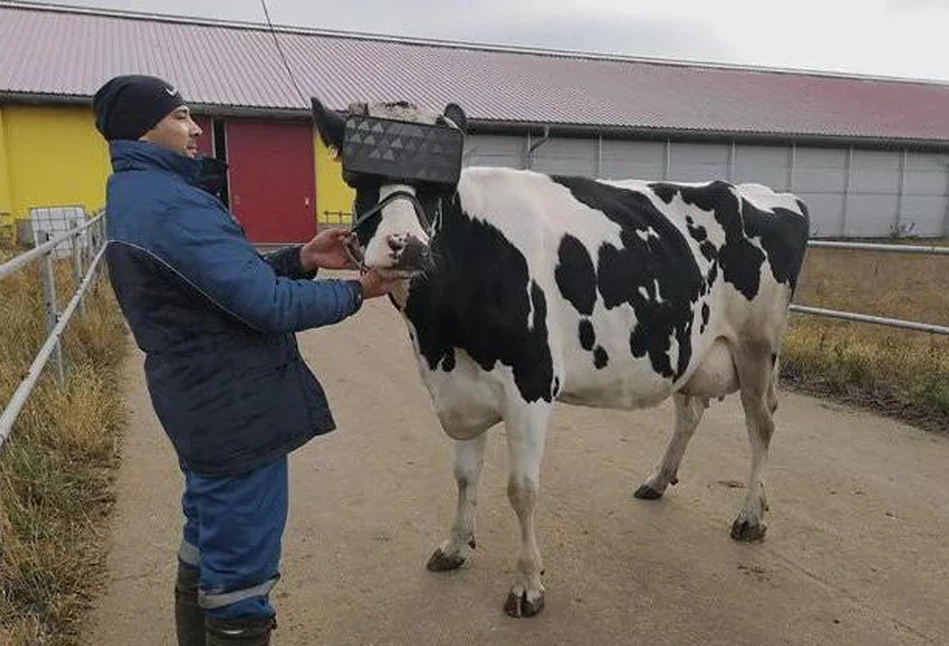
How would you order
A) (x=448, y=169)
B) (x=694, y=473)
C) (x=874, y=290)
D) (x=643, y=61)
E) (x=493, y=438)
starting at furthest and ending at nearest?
(x=643, y=61), (x=874, y=290), (x=493, y=438), (x=694, y=473), (x=448, y=169)

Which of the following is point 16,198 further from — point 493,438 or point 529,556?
point 529,556

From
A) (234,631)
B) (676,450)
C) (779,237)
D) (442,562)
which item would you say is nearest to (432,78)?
(779,237)

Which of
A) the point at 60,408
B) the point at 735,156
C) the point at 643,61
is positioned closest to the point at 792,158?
the point at 735,156

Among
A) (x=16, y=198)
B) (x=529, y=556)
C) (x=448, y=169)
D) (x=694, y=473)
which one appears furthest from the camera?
(x=16, y=198)

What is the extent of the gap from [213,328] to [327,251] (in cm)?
53

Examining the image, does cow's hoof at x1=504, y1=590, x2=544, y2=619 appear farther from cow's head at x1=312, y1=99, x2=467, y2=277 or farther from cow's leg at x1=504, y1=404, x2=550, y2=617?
cow's head at x1=312, y1=99, x2=467, y2=277

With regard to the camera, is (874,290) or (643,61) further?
(643,61)

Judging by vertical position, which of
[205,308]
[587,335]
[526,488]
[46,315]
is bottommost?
[526,488]

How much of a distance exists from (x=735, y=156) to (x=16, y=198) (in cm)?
2003

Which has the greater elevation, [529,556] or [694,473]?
[529,556]

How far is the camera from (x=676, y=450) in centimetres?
445

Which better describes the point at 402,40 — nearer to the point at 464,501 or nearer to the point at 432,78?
the point at 432,78

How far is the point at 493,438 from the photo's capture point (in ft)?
17.9

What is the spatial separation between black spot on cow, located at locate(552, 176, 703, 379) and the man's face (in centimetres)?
185
